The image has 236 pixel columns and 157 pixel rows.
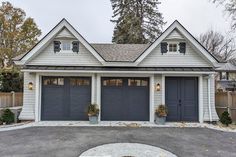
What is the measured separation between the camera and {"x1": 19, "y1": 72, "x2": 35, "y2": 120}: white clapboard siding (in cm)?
1192

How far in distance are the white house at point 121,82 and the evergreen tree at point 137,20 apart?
14987 millimetres

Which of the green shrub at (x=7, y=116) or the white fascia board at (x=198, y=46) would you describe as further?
the white fascia board at (x=198, y=46)

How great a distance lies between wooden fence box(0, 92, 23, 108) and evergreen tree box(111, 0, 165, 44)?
16.2 m

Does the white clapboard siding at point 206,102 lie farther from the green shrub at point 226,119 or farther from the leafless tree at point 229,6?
the leafless tree at point 229,6

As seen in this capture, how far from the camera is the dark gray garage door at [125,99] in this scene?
12.4 meters

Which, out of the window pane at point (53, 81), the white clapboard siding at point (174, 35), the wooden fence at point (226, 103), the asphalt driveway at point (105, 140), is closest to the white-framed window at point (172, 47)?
the white clapboard siding at point (174, 35)

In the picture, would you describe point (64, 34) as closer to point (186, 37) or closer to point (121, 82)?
point (121, 82)

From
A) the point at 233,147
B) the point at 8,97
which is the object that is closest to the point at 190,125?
the point at 233,147

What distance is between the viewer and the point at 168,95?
40.6 feet

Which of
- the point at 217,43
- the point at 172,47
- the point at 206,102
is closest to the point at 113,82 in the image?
the point at 172,47

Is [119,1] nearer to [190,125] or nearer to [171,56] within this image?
[171,56]

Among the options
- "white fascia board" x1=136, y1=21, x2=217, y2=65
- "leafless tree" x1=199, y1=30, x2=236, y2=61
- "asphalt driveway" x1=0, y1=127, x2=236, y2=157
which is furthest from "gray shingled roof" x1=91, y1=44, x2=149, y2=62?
"leafless tree" x1=199, y1=30, x2=236, y2=61

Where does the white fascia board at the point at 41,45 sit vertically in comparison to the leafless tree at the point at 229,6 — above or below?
below

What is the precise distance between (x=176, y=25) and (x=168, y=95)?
4.06 m
